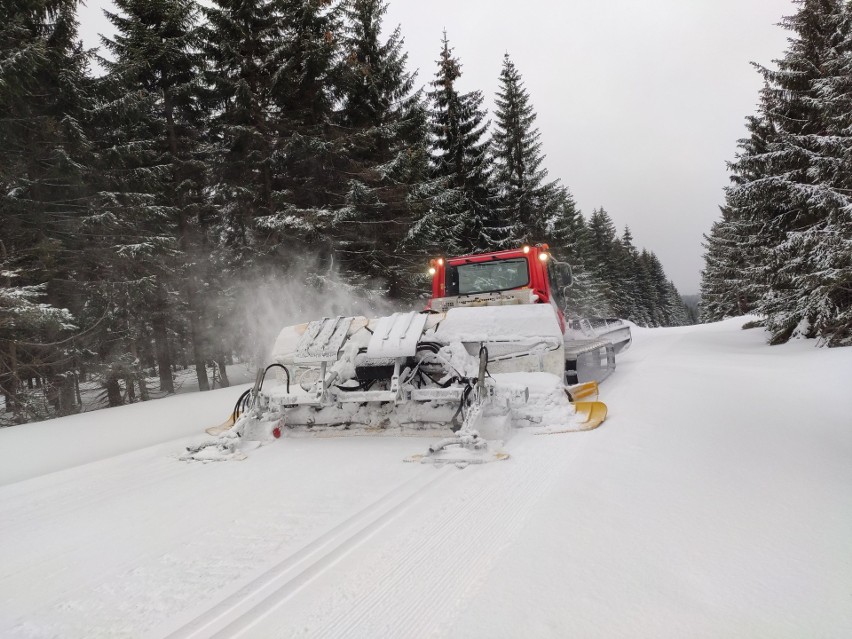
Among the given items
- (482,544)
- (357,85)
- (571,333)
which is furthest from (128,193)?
(482,544)

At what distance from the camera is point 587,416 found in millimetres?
4707

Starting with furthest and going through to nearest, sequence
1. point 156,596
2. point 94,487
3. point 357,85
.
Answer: point 357,85
point 94,487
point 156,596

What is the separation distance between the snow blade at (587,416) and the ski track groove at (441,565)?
1280 millimetres

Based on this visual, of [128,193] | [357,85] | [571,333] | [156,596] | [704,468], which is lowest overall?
[704,468]

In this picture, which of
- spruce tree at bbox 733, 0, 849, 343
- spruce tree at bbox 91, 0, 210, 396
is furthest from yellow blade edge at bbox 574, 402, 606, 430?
spruce tree at bbox 91, 0, 210, 396

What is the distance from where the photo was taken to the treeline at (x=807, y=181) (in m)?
10.1

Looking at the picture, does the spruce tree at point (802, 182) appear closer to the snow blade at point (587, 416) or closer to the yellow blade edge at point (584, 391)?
the yellow blade edge at point (584, 391)

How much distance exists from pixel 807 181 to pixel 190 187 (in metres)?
18.1

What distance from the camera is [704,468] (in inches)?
127

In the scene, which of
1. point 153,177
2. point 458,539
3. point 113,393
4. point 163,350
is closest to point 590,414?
point 458,539

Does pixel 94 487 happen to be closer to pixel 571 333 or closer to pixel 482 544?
pixel 482 544

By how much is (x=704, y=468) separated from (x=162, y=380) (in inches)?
630

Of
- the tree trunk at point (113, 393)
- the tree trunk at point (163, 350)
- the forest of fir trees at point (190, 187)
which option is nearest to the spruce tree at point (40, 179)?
the forest of fir trees at point (190, 187)

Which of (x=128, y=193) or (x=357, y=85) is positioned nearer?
(x=128, y=193)
